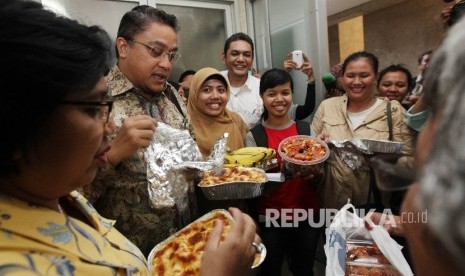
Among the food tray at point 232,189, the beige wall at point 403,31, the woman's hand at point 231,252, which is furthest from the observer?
the beige wall at point 403,31

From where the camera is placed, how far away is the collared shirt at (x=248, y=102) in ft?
9.07

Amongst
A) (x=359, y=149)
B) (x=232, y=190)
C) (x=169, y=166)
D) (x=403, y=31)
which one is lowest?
(x=232, y=190)

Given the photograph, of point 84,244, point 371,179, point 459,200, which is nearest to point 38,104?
point 84,244

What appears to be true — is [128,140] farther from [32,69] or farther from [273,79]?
[273,79]

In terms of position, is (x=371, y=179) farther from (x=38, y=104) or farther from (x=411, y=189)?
(x=38, y=104)

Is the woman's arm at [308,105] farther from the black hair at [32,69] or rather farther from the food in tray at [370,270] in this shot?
the black hair at [32,69]

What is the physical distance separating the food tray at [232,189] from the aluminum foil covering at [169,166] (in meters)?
0.14

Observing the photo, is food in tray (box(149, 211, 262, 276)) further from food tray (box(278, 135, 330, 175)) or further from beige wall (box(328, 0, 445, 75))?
beige wall (box(328, 0, 445, 75))

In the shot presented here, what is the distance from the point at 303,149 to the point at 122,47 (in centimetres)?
128

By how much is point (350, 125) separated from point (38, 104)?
2182mm

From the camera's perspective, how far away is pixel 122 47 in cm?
150

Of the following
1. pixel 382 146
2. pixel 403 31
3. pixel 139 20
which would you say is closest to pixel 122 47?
pixel 139 20

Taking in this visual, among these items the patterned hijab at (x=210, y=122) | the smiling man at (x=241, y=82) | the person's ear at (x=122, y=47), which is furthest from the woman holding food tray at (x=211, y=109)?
the person's ear at (x=122, y=47)

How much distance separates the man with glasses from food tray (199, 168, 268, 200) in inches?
4.4
